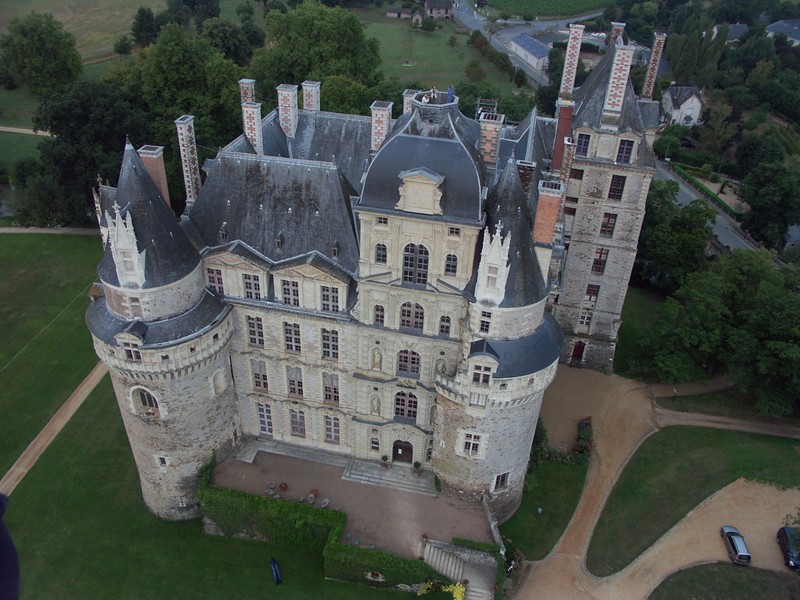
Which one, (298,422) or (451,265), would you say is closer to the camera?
(451,265)

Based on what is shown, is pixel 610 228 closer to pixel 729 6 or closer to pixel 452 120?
pixel 452 120

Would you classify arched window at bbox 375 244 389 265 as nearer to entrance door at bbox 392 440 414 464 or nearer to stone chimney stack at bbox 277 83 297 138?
entrance door at bbox 392 440 414 464

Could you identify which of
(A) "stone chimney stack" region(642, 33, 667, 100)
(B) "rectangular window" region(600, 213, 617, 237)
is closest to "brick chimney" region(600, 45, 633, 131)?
(B) "rectangular window" region(600, 213, 617, 237)

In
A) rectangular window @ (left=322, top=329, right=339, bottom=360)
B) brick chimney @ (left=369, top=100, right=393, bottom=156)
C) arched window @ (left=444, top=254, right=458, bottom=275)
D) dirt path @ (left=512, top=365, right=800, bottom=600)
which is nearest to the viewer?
arched window @ (left=444, top=254, right=458, bottom=275)

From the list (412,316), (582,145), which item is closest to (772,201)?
(582,145)

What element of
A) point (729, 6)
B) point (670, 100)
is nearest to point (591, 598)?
point (670, 100)

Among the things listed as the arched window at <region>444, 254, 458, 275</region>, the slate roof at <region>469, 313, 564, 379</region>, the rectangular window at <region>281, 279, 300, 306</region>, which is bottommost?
the slate roof at <region>469, 313, 564, 379</region>

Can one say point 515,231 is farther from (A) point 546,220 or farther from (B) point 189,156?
(B) point 189,156
